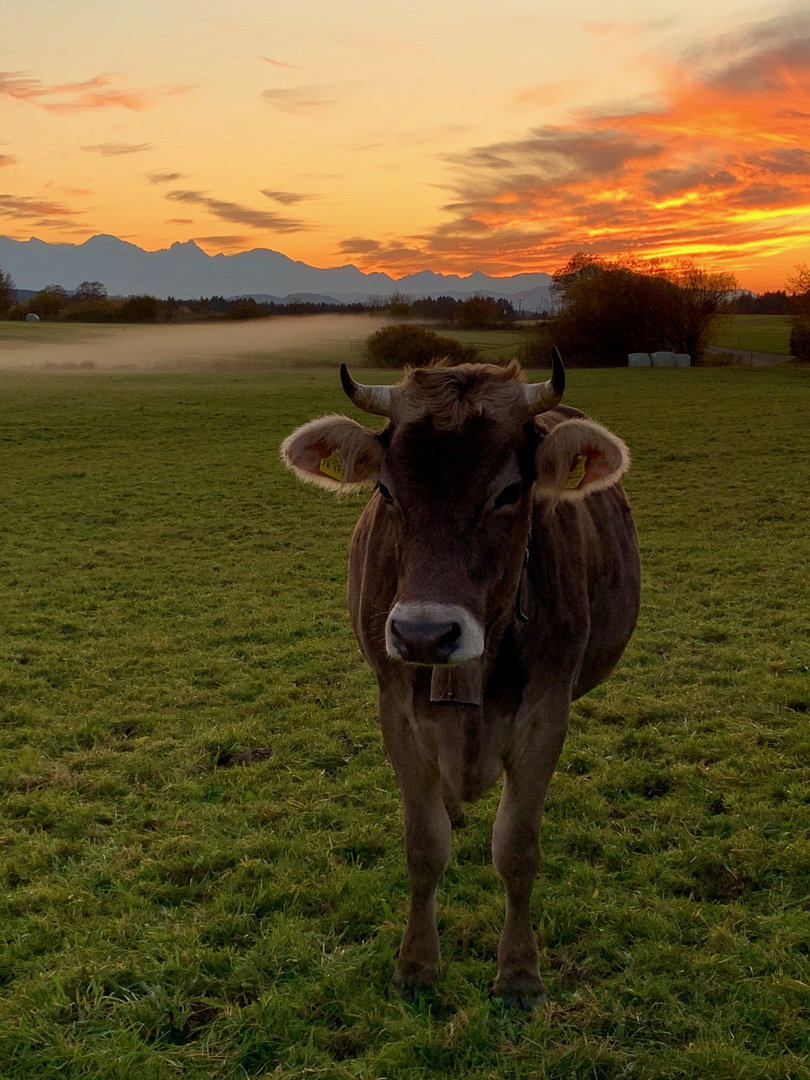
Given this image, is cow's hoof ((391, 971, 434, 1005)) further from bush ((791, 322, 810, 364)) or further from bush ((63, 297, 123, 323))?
bush ((63, 297, 123, 323))

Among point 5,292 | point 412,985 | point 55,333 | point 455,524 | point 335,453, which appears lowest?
point 412,985

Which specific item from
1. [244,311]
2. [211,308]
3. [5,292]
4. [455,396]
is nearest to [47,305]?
[5,292]

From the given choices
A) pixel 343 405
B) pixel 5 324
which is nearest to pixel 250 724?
pixel 343 405

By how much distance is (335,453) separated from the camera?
4.02 m

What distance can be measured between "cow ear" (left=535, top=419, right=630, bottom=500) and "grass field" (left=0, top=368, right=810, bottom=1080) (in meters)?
2.21

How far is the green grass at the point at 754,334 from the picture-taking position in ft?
226

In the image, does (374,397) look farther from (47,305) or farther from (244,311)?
(47,305)

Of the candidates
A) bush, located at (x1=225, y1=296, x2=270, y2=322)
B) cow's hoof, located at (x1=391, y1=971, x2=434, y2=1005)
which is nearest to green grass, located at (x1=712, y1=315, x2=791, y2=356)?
bush, located at (x1=225, y1=296, x2=270, y2=322)

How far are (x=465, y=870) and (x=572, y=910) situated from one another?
650 mm

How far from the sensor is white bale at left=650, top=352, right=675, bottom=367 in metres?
55.6

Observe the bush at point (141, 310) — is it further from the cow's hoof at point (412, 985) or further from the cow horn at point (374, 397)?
the cow's hoof at point (412, 985)

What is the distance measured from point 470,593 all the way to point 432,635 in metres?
0.30

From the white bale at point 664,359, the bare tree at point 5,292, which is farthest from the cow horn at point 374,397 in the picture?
the bare tree at point 5,292

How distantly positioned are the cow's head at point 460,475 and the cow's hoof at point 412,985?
5.61ft
